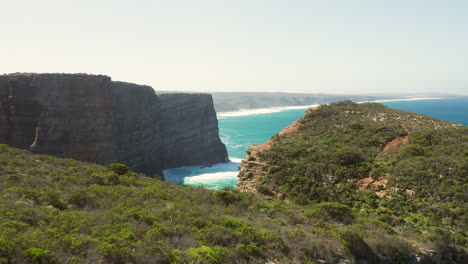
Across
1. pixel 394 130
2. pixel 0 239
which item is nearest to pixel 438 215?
pixel 394 130

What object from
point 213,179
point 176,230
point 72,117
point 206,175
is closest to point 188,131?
point 206,175

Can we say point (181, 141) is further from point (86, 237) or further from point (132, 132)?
point (86, 237)

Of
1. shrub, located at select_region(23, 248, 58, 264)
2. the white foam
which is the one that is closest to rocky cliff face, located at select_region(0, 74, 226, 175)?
the white foam

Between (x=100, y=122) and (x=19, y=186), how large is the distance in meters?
39.8

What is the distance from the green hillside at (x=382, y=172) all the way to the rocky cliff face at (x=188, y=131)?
58.7m

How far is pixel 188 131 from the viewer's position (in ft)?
291

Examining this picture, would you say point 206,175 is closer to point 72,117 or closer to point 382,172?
point 72,117

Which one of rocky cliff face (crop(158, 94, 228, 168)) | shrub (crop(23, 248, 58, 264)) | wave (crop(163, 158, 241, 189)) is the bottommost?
wave (crop(163, 158, 241, 189))

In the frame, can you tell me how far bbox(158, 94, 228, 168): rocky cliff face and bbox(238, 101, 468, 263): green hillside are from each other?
58.7 metres

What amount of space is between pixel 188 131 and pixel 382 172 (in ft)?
240

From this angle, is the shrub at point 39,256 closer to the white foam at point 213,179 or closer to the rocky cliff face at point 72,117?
the rocky cliff face at point 72,117

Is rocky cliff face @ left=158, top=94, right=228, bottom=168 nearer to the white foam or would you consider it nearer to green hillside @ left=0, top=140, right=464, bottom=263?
the white foam

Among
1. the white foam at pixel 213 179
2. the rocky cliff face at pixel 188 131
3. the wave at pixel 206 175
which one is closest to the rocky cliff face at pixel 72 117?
the wave at pixel 206 175

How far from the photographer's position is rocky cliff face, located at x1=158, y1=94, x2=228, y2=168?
84.1m
